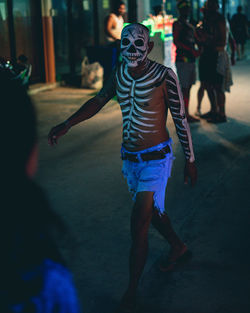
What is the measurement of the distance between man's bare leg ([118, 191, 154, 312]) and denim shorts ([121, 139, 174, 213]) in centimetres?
6

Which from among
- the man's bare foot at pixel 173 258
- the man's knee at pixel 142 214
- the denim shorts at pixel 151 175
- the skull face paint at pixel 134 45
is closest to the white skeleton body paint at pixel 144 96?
the skull face paint at pixel 134 45

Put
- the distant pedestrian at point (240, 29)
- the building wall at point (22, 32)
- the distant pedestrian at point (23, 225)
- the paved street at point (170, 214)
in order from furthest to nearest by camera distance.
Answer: the distant pedestrian at point (240, 29) → the building wall at point (22, 32) → the paved street at point (170, 214) → the distant pedestrian at point (23, 225)

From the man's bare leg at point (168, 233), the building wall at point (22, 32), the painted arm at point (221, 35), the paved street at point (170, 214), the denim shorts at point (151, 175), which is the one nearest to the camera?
the denim shorts at point (151, 175)

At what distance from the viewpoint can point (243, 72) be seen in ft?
55.3

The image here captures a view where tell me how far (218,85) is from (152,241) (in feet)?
16.4

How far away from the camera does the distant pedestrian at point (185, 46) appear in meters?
8.96

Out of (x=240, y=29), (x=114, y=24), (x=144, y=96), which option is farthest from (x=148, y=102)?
(x=240, y=29)

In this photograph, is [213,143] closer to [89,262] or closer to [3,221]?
[89,262]

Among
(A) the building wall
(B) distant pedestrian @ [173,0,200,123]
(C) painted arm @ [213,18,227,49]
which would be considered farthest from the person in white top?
(C) painted arm @ [213,18,227,49]

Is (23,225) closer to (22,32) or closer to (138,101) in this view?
(138,101)

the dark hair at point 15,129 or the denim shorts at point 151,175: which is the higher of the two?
the dark hair at point 15,129

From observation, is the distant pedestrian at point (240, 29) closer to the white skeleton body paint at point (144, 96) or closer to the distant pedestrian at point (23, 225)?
the white skeleton body paint at point (144, 96)

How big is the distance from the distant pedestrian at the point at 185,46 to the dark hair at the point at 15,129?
305 inches

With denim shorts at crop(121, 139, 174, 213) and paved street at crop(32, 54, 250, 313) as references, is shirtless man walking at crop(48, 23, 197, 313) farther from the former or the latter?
paved street at crop(32, 54, 250, 313)
